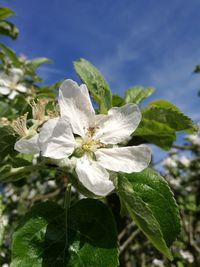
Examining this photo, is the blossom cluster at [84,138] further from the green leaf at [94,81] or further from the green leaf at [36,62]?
the green leaf at [36,62]

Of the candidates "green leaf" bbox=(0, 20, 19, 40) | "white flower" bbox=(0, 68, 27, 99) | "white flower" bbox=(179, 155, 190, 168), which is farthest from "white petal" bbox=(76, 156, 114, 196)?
"white flower" bbox=(179, 155, 190, 168)

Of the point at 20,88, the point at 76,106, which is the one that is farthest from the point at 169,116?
the point at 20,88

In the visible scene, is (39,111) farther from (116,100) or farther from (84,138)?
(116,100)

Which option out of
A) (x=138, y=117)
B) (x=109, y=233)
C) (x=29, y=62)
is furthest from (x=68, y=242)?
(x=29, y=62)

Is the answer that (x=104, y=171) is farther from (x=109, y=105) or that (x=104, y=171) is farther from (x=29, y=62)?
(x=29, y=62)

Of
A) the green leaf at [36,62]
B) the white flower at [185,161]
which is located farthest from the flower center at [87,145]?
the white flower at [185,161]

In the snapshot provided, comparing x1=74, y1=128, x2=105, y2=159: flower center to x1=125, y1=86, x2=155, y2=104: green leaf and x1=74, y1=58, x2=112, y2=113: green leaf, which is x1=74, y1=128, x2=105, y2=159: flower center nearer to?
x1=74, y1=58, x2=112, y2=113: green leaf
